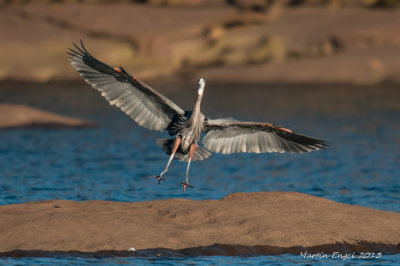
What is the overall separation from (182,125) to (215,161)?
764 centimetres

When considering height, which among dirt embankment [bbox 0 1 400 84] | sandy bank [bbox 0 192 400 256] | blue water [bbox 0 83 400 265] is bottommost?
Answer: sandy bank [bbox 0 192 400 256]

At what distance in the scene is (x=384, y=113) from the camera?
2725 centimetres

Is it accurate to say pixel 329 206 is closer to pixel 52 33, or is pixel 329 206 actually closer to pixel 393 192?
pixel 393 192

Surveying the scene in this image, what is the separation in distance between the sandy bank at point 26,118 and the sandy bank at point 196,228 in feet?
40.2

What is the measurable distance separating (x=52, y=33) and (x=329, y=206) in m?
26.9

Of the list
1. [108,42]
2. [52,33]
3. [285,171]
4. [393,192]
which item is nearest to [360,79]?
[108,42]

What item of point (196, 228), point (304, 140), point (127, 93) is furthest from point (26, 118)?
point (196, 228)

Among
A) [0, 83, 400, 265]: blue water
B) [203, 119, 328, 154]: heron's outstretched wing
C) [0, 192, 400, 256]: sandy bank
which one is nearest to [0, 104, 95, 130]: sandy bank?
[0, 83, 400, 265]: blue water

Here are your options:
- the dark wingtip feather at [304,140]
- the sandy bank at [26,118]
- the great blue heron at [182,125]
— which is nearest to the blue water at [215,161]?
the dark wingtip feather at [304,140]

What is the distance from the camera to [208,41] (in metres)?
37.9

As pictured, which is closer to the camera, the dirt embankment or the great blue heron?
the great blue heron

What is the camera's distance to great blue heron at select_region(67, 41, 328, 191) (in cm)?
1209

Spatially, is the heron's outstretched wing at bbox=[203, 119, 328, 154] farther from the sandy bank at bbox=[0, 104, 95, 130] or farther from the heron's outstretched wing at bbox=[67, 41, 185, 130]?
the sandy bank at bbox=[0, 104, 95, 130]

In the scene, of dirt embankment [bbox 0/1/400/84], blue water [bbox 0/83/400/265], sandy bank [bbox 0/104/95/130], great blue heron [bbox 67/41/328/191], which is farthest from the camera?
dirt embankment [bbox 0/1/400/84]
